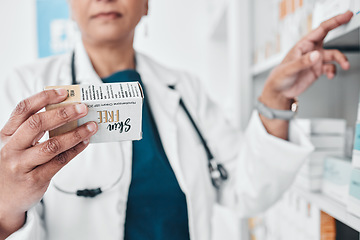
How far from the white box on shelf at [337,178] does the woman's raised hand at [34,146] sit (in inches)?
20.7

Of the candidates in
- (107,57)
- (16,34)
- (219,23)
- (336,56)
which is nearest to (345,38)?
(336,56)

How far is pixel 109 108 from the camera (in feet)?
1.28

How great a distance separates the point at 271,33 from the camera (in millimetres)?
1078

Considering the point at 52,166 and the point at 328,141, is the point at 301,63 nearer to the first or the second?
the point at 328,141

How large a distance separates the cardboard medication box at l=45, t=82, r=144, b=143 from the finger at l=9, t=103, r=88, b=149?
2cm

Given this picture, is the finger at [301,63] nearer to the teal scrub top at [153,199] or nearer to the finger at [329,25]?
the finger at [329,25]

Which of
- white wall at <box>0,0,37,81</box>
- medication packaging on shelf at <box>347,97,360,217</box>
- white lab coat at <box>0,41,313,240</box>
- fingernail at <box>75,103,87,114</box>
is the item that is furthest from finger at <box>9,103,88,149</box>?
white wall at <box>0,0,37,81</box>

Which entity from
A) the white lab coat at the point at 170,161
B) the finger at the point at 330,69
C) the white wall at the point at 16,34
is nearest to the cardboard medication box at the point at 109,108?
the white lab coat at the point at 170,161

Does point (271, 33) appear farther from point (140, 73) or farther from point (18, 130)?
point (18, 130)

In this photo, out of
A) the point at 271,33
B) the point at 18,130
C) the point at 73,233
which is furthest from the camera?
the point at 271,33

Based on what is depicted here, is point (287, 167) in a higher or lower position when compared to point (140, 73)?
lower

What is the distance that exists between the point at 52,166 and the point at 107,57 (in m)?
0.47

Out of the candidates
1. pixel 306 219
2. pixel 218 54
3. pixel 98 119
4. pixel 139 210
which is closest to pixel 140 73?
pixel 139 210

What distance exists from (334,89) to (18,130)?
936mm
